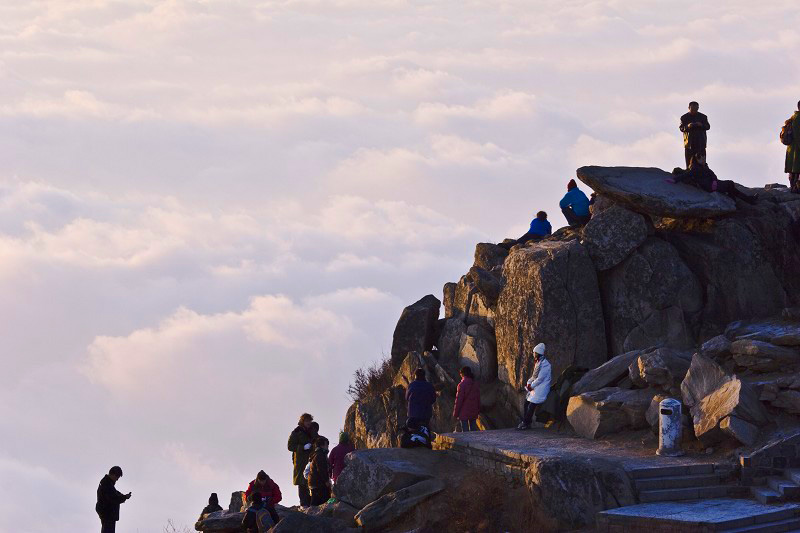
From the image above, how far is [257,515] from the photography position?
20.5 m

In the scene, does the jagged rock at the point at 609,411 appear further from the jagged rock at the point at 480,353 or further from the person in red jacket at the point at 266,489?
→ the jagged rock at the point at 480,353

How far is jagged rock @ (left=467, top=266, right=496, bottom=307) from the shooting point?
2912 centimetres

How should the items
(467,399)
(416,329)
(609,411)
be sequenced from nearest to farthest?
1. (609,411)
2. (467,399)
3. (416,329)

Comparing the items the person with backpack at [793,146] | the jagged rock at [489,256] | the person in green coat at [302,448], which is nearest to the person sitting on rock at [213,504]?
the person in green coat at [302,448]

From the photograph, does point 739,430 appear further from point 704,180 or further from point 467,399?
point 704,180

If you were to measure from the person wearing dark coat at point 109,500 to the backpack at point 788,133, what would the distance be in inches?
672

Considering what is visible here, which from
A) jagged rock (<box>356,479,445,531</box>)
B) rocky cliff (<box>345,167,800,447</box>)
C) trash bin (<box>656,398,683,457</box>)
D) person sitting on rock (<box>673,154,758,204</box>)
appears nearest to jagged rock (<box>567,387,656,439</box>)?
trash bin (<box>656,398,683,457</box>)

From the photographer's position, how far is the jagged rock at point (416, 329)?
3136 cm

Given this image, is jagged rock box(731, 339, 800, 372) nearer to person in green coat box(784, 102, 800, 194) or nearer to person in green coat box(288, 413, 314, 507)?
person in green coat box(288, 413, 314, 507)

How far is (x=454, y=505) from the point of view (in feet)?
66.6

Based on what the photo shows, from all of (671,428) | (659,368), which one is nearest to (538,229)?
(659,368)

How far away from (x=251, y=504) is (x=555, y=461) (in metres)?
4.96

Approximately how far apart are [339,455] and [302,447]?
0.69m

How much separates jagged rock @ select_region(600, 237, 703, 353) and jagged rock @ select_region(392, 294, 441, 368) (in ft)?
17.1
